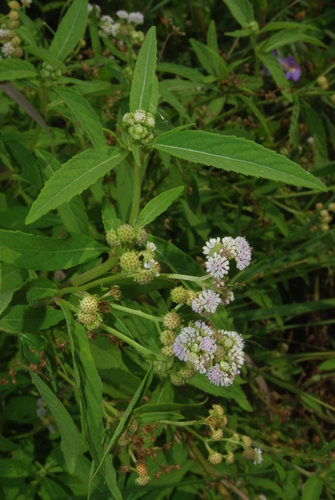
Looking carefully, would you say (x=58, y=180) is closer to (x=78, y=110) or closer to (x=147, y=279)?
(x=147, y=279)

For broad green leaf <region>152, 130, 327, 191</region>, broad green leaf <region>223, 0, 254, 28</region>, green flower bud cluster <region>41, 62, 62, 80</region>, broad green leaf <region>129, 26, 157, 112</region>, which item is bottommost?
broad green leaf <region>152, 130, 327, 191</region>

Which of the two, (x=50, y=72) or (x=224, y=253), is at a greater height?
(x=50, y=72)

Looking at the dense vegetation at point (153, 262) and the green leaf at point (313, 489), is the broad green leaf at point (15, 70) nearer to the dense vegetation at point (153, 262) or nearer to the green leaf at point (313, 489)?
the dense vegetation at point (153, 262)

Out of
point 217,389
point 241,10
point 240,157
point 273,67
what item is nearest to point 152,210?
point 240,157

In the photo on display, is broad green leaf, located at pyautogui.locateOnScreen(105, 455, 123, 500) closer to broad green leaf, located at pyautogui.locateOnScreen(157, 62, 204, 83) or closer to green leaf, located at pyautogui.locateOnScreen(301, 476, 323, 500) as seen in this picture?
green leaf, located at pyautogui.locateOnScreen(301, 476, 323, 500)

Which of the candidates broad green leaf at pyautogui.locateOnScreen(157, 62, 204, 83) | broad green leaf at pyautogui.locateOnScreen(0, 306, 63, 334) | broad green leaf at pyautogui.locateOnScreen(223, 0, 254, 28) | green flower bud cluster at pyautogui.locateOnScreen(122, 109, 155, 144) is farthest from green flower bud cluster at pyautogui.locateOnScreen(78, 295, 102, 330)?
broad green leaf at pyautogui.locateOnScreen(223, 0, 254, 28)

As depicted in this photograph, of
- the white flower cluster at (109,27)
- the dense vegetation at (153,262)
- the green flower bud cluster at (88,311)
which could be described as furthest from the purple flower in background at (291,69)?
the green flower bud cluster at (88,311)

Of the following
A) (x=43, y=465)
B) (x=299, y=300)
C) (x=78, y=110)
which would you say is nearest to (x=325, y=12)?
(x=299, y=300)

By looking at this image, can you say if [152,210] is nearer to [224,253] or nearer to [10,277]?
[224,253]
